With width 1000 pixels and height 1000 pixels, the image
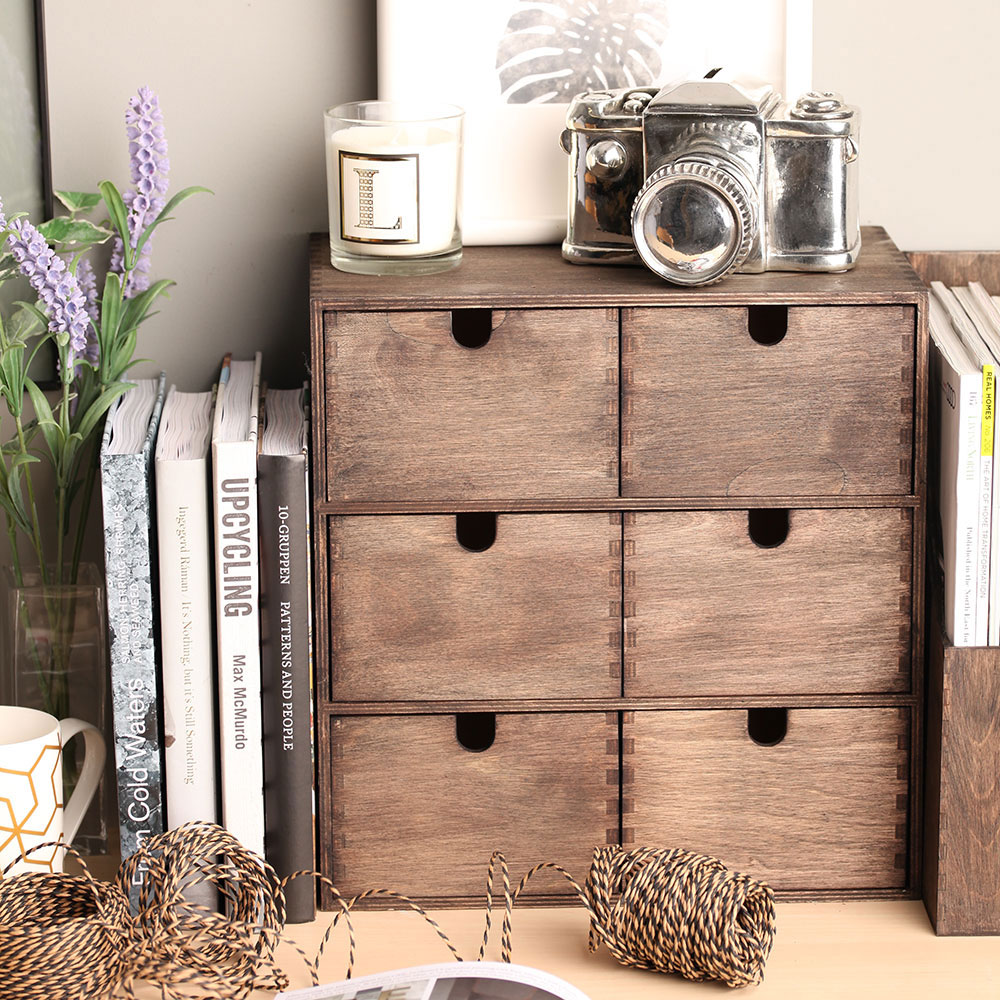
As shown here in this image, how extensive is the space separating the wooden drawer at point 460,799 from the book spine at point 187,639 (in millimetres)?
85

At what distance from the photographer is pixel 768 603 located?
0.98 metres

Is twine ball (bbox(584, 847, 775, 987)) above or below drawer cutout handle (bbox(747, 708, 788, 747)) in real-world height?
below

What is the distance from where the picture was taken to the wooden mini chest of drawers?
939 mm

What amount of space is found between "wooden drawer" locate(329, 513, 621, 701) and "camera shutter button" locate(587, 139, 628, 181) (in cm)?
23

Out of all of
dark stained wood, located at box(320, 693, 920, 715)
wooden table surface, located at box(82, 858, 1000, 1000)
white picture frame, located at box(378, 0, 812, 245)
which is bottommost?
wooden table surface, located at box(82, 858, 1000, 1000)

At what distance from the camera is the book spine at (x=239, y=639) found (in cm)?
94

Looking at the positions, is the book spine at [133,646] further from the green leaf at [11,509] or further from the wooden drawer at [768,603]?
the wooden drawer at [768,603]

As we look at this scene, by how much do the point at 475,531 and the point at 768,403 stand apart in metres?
0.22

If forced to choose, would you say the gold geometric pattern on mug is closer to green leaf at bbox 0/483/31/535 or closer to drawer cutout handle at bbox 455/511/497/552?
green leaf at bbox 0/483/31/535

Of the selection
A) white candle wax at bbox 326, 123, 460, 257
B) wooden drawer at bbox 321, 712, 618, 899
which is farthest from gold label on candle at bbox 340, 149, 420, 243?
wooden drawer at bbox 321, 712, 618, 899

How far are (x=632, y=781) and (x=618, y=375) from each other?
0.27m

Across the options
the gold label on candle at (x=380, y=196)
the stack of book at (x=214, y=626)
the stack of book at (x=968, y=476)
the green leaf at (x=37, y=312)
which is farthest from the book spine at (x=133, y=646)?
the stack of book at (x=968, y=476)

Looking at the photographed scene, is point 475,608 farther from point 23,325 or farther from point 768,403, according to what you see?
point 23,325

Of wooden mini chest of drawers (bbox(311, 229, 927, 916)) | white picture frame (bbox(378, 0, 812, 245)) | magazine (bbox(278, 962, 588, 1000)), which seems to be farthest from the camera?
white picture frame (bbox(378, 0, 812, 245))
